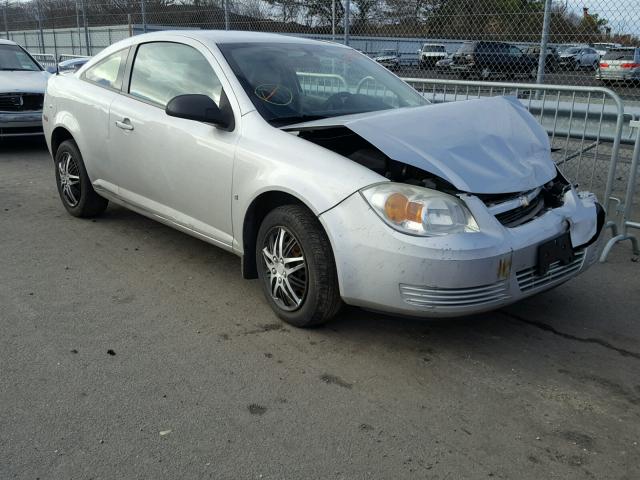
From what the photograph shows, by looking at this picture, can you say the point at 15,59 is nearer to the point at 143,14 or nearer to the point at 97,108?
the point at 143,14

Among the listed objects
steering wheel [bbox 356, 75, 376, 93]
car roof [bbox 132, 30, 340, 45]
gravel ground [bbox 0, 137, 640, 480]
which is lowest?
gravel ground [bbox 0, 137, 640, 480]

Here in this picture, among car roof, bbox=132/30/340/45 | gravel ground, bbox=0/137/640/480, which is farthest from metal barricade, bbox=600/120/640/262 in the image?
car roof, bbox=132/30/340/45

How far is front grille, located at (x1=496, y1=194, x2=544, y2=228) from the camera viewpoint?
3.61m

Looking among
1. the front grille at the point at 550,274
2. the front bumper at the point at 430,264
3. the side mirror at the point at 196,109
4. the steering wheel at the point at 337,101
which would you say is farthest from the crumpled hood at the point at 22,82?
the front grille at the point at 550,274

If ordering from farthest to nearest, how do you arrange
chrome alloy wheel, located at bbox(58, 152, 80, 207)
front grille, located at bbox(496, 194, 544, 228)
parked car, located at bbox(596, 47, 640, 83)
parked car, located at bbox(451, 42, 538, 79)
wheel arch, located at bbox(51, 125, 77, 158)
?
parked car, located at bbox(451, 42, 538, 79) < parked car, located at bbox(596, 47, 640, 83) < wheel arch, located at bbox(51, 125, 77, 158) < chrome alloy wheel, located at bbox(58, 152, 80, 207) < front grille, located at bbox(496, 194, 544, 228)

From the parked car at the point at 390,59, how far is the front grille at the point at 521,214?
5.06 m

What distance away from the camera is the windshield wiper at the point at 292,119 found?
4074mm

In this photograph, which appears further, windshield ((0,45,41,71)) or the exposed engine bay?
windshield ((0,45,41,71))

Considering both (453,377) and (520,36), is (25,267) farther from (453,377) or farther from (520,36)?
(520,36)

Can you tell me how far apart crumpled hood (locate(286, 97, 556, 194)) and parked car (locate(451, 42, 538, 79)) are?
3.19 meters

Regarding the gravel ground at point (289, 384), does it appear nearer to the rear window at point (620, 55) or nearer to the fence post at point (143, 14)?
the rear window at point (620, 55)

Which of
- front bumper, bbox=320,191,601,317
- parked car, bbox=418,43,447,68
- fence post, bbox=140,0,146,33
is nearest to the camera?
front bumper, bbox=320,191,601,317

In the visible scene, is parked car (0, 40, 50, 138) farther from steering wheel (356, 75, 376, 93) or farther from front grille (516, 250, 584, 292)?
front grille (516, 250, 584, 292)

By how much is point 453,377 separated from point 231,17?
942 cm
